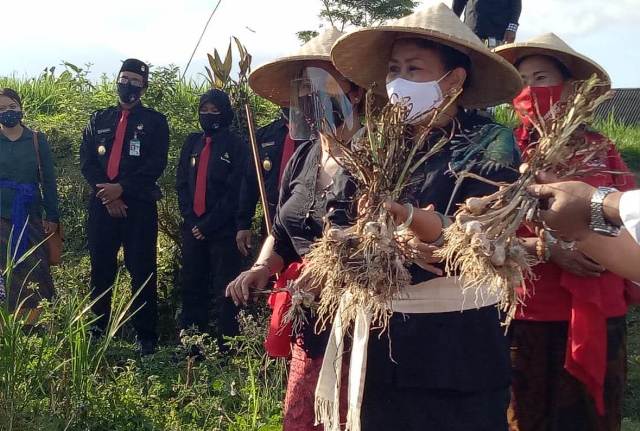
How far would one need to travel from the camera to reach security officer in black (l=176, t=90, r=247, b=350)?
580cm

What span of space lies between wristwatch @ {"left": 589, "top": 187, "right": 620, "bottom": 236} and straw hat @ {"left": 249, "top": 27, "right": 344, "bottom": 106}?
57.9 inches

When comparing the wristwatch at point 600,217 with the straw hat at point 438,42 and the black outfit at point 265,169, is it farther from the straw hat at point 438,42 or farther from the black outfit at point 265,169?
the black outfit at point 265,169

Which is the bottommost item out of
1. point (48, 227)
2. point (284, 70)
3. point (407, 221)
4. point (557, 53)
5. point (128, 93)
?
point (407, 221)

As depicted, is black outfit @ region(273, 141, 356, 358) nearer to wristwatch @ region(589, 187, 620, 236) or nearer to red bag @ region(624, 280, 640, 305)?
wristwatch @ region(589, 187, 620, 236)

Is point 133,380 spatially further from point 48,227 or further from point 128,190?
point 48,227

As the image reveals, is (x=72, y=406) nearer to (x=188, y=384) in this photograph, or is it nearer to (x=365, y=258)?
(x=188, y=384)

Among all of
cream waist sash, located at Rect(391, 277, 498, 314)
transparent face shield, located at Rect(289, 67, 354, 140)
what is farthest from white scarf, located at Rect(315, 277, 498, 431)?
transparent face shield, located at Rect(289, 67, 354, 140)

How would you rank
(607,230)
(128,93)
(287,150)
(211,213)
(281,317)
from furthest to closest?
(128,93) → (211,213) → (287,150) → (281,317) → (607,230)

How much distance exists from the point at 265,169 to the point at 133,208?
116cm

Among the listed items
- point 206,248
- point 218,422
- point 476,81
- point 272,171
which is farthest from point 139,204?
point 476,81

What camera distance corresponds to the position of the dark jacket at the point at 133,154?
6.08 metres

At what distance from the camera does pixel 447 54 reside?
2.60 metres

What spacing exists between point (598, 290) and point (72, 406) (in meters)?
2.33

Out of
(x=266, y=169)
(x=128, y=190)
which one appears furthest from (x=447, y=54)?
(x=128, y=190)
